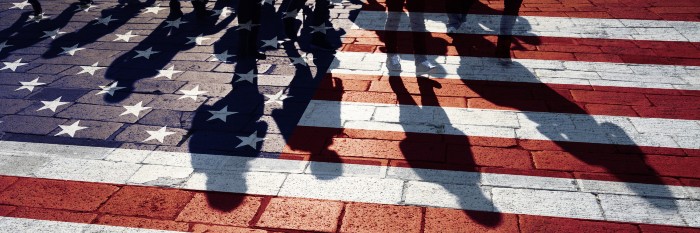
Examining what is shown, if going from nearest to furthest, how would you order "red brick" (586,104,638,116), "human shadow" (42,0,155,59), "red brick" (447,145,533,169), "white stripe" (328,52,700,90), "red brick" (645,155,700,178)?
"red brick" (645,155,700,178) < "red brick" (447,145,533,169) < "red brick" (586,104,638,116) < "white stripe" (328,52,700,90) < "human shadow" (42,0,155,59)

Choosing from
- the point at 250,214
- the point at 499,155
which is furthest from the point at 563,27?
the point at 250,214

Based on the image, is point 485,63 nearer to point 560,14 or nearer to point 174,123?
point 560,14

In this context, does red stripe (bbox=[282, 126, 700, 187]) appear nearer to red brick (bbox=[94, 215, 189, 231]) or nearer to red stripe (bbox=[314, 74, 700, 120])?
red stripe (bbox=[314, 74, 700, 120])

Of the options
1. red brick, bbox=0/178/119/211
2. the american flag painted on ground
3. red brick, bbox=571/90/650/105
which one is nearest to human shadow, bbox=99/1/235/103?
the american flag painted on ground

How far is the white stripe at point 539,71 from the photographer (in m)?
5.14

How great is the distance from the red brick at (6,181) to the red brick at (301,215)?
199 centimetres

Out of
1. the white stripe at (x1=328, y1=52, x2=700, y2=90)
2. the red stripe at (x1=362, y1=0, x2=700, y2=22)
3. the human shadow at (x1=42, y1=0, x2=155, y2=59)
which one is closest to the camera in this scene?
the white stripe at (x1=328, y1=52, x2=700, y2=90)

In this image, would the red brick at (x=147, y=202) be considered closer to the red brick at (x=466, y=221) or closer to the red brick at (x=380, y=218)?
the red brick at (x=380, y=218)

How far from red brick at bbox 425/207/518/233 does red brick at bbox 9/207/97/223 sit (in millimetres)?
2234

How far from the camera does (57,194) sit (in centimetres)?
358

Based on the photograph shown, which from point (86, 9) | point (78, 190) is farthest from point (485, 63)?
point (86, 9)

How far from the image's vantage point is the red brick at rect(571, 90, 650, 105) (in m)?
4.71

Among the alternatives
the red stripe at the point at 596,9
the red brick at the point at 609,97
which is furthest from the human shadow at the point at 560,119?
the red stripe at the point at 596,9

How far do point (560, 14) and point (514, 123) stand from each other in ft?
Result: 11.4
